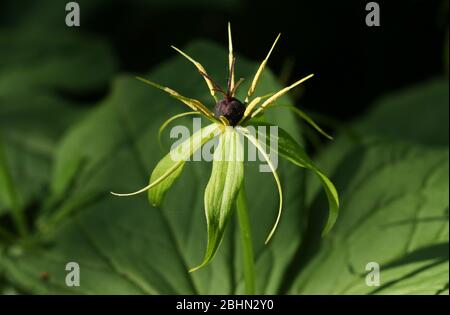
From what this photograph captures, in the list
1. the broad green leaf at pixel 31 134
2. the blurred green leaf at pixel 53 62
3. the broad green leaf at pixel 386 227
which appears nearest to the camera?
the broad green leaf at pixel 386 227

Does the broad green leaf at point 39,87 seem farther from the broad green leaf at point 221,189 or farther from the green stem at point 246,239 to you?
the broad green leaf at point 221,189

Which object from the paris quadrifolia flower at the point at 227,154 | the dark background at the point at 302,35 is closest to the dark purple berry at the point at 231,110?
the paris quadrifolia flower at the point at 227,154

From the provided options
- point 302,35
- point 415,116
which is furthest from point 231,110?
point 302,35

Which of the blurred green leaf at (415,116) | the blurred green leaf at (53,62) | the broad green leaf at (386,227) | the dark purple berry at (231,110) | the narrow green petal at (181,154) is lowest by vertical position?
the broad green leaf at (386,227)

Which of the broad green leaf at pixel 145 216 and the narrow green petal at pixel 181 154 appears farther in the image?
the broad green leaf at pixel 145 216

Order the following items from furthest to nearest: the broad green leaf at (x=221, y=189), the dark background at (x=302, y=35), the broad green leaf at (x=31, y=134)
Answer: the dark background at (x=302, y=35) → the broad green leaf at (x=31, y=134) → the broad green leaf at (x=221, y=189)

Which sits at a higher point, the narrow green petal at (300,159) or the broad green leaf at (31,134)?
the broad green leaf at (31,134)
